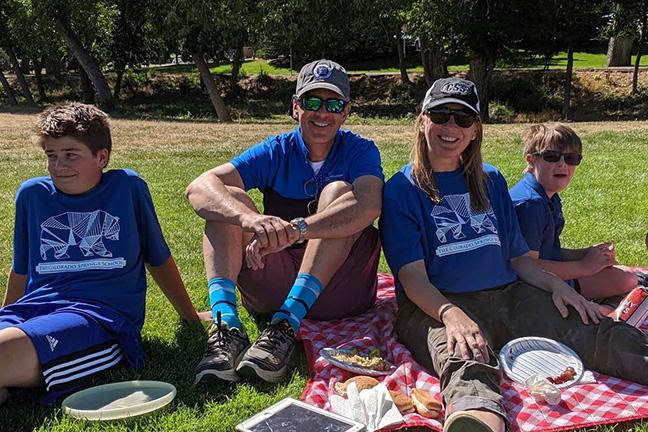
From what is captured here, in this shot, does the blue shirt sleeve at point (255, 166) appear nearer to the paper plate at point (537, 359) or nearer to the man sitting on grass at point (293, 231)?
the man sitting on grass at point (293, 231)

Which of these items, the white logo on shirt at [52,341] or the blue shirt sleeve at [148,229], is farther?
the blue shirt sleeve at [148,229]

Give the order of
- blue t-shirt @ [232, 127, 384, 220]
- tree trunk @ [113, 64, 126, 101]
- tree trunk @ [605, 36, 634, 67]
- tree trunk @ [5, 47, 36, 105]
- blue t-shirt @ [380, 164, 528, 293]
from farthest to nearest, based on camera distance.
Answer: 1. tree trunk @ [113, 64, 126, 101]
2. tree trunk @ [5, 47, 36, 105]
3. tree trunk @ [605, 36, 634, 67]
4. blue t-shirt @ [232, 127, 384, 220]
5. blue t-shirt @ [380, 164, 528, 293]

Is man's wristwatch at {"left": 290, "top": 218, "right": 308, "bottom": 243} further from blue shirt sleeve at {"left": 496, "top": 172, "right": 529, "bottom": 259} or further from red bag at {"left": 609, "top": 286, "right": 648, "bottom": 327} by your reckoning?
red bag at {"left": 609, "top": 286, "right": 648, "bottom": 327}

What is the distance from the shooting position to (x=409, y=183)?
12.1 ft

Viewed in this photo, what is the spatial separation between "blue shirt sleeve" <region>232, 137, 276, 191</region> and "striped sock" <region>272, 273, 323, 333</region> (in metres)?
0.73

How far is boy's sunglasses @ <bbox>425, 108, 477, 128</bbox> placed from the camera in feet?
11.6

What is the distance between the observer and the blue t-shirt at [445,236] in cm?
359

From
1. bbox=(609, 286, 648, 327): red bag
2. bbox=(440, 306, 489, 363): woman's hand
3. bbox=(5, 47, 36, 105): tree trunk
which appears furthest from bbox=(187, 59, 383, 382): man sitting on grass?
bbox=(5, 47, 36, 105): tree trunk

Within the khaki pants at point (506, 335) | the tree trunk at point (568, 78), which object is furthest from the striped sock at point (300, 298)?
the tree trunk at point (568, 78)

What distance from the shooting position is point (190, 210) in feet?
27.3

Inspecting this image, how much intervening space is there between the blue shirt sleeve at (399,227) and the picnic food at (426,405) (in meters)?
0.70

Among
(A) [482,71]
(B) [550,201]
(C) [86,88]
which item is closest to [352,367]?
(B) [550,201]

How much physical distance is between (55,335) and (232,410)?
2.93ft

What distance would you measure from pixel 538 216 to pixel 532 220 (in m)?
0.04
